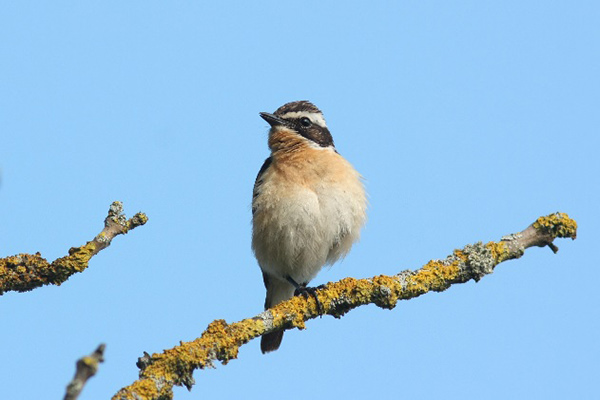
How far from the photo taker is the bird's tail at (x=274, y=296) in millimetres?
8883

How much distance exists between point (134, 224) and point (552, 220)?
316 centimetres

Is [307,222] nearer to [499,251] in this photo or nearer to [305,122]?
[305,122]

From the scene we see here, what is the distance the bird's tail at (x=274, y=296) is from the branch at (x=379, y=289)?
2798 mm

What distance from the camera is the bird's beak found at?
896cm

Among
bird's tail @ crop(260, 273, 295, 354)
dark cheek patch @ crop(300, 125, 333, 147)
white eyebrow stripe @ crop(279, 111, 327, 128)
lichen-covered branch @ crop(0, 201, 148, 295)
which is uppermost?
white eyebrow stripe @ crop(279, 111, 327, 128)

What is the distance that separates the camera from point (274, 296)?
934cm

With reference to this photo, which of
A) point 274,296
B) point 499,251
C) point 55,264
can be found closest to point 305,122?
point 274,296

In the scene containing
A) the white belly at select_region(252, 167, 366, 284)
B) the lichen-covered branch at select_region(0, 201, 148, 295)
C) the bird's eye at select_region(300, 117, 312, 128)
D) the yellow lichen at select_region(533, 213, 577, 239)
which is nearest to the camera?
the lichen-covered branch at select_region(0, 201, 148, 295)

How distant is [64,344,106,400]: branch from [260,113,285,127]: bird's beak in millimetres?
6644

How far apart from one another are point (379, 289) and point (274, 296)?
3484mm

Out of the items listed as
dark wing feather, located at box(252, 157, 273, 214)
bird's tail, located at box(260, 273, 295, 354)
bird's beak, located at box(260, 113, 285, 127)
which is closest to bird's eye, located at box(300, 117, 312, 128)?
bird's beak, located at box(260, 113, 285, 127)

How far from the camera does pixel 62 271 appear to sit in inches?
207

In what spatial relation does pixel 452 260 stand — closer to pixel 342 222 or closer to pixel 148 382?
pixel 342 222

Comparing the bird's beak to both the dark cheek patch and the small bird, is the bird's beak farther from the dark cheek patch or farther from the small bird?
the dark cheek patch
